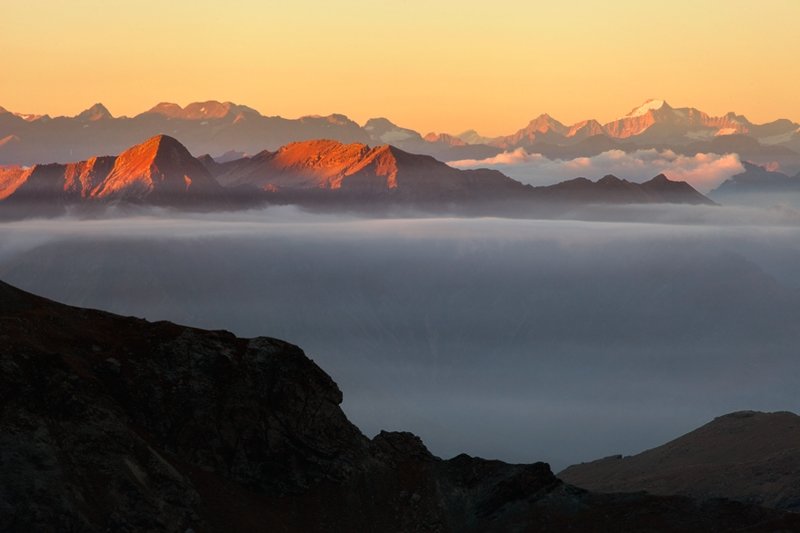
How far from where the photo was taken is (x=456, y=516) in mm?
198750

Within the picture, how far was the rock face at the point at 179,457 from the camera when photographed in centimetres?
15950

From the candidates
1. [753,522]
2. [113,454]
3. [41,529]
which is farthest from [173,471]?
[753,522]

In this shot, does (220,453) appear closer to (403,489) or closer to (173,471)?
(173,471)

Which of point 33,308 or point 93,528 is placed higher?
point 33,308

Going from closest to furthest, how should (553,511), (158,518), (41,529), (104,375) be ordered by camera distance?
(41,529)
(158,518)
(104,375)
(553,511)

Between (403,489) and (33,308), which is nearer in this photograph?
(33,308)

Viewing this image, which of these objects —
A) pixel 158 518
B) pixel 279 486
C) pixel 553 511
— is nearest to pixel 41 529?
pixel 158 518

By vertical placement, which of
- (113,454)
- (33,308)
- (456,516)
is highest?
(33,308)

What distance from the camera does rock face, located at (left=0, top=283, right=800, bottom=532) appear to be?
159500mm

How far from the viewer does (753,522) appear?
18538 cm

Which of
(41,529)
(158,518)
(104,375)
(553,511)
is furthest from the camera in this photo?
(553,511)

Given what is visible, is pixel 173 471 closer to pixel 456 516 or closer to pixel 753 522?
pixel 456 516

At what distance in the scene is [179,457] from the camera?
598ft

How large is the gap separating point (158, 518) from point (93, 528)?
409 inches
